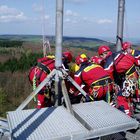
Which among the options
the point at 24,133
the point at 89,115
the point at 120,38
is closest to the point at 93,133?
the point at 89,115

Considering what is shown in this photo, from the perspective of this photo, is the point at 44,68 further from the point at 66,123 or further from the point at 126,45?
the point at 66,123

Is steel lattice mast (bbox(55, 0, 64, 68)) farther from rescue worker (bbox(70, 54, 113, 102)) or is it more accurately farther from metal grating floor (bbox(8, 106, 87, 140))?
rescue worker (bbox(70, 54, 113, 102))

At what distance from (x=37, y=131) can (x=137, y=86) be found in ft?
9.73

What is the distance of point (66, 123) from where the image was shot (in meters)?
3.60

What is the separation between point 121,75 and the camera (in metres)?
5.79

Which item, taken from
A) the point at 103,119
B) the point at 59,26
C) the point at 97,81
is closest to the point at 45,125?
the point at 103,119

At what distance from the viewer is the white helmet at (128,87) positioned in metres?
5.54

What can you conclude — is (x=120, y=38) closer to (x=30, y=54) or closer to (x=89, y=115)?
(x=89, y=115)

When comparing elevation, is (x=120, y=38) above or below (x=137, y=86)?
above

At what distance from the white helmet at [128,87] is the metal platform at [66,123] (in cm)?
144

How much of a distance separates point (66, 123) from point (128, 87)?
2.27 m

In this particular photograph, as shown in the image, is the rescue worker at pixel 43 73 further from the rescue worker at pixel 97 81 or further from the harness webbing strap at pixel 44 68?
the rescue worker at pixel 97 81

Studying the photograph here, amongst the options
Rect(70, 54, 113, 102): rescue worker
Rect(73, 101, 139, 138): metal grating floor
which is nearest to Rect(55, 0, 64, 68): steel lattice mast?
Rect(73, 101, 139, 138): metal grating floor

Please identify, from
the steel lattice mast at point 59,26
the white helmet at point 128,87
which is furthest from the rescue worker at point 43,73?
the steel lattice mast at point 59,26
